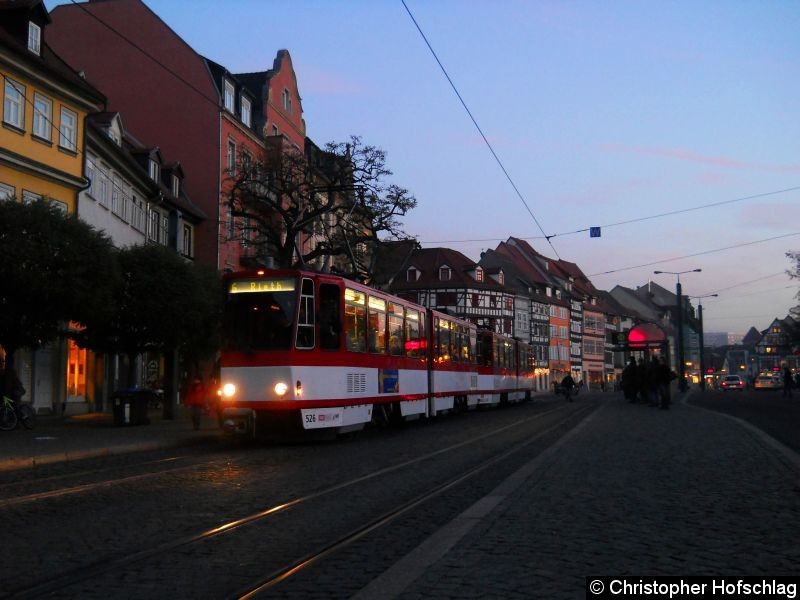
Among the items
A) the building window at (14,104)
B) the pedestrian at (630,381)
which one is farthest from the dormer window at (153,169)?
the pedestrian at (630,381)

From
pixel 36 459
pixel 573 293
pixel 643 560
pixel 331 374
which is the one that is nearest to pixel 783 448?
pixel 331 374

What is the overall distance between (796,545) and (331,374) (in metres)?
12.3

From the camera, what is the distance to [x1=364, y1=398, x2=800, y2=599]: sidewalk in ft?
20.0

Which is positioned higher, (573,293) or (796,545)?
(573,293)

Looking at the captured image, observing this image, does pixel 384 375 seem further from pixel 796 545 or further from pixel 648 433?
pixel 796 545

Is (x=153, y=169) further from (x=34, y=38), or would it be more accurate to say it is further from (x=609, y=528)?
(x=609, y=528)

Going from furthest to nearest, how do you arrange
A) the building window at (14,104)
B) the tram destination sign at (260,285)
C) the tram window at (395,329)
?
the building window at (14,104)
the tram window at (395,329)
the tram destination sign at (260,285)

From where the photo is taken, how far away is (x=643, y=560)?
6535 mm

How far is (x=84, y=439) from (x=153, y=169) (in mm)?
22912

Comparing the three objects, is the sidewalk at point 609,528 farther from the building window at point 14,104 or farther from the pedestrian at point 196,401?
the building window at point 14,104

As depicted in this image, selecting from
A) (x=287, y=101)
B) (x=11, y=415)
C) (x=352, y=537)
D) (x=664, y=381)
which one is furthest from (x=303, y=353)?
(x=287, y=101)

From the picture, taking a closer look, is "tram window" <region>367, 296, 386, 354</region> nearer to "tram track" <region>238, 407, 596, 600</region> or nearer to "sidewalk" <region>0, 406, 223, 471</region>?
"sidewalk" <region>0, 406, 223, 471</region>

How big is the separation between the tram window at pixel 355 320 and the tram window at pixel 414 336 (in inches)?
163

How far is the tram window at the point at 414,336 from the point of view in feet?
81.0
